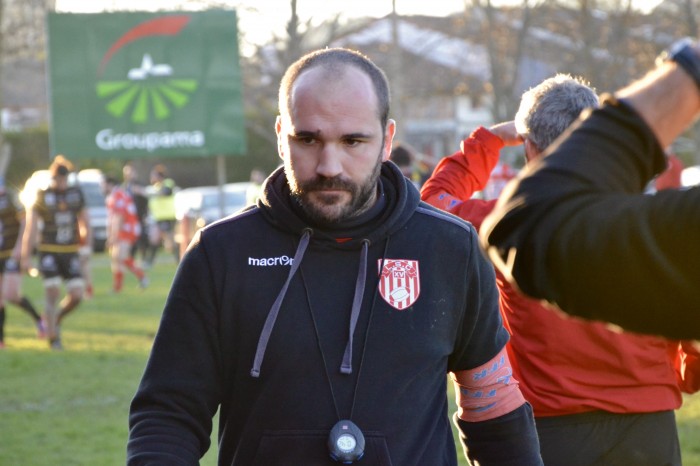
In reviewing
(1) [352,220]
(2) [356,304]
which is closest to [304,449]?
(2) [356,304]

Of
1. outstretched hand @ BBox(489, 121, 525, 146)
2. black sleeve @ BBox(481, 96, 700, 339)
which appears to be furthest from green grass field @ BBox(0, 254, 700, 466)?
black sleeve @ BBox(481, 96, 700, 339)

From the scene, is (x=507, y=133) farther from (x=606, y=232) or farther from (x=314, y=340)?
(x=606, y=232)

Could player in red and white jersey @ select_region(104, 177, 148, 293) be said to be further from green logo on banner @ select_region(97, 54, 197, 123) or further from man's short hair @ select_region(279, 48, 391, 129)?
man's short hair @ select_region(279, 48, 391, 129)

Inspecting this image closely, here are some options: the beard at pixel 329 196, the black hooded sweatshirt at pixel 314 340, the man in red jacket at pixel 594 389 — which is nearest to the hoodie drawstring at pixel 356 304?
the black hooded sweatshirt at pixel 314 340

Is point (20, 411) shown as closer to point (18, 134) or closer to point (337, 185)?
point (337, 185)

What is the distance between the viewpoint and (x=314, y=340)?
327 centimetres

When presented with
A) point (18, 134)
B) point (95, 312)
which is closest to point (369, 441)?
point (95, 312)

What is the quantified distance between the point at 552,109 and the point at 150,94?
16.8 m

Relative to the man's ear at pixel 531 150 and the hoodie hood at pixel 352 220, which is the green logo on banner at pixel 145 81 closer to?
the man's ear at pixel 531 150

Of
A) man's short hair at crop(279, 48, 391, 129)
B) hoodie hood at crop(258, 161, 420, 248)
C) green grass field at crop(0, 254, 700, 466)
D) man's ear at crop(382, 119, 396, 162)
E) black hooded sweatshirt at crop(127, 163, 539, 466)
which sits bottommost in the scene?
green grass field at crop(0, 254, 700, 466)

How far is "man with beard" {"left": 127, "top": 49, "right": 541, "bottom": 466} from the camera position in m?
3.25

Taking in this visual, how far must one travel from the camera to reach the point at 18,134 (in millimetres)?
54812

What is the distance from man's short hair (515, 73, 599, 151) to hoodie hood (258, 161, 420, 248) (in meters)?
0.79

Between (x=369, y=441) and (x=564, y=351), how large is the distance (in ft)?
4.82
